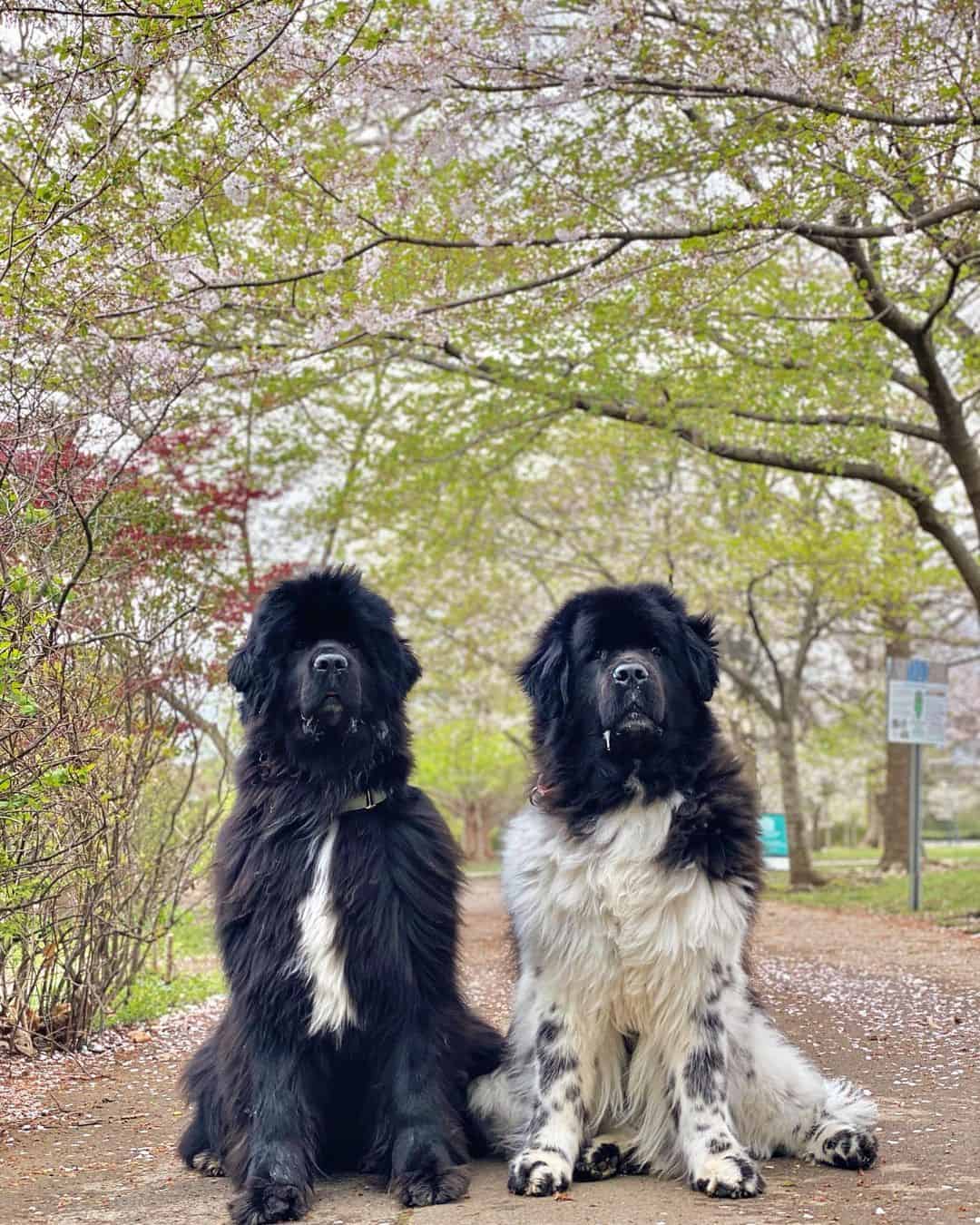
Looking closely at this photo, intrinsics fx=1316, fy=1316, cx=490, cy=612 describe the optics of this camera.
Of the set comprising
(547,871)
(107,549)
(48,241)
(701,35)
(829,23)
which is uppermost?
(829,23)

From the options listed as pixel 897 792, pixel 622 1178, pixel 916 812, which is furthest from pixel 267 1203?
pixel 897 792

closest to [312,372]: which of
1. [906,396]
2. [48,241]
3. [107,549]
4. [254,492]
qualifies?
[254,492]

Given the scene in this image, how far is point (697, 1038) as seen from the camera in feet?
13.6

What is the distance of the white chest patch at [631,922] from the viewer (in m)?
4.17

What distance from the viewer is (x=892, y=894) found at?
1764 cm

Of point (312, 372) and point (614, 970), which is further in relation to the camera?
point (312, 372)

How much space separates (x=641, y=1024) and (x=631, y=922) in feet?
1.18

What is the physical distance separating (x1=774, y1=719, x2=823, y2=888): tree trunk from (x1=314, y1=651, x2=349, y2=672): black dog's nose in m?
16.1

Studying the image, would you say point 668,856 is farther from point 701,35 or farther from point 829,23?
point 829,23

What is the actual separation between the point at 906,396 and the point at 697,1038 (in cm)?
1448

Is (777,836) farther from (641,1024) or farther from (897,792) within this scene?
(641,1024)

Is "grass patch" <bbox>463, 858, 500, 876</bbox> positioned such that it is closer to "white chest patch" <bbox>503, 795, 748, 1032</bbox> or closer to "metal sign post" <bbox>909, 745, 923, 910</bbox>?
"metal sign post" <bbox>909, 745, 923, 910</bbox>

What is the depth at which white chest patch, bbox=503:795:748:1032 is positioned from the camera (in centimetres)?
417

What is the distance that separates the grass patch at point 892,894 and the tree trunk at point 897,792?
548mm
